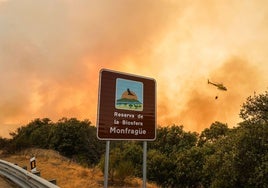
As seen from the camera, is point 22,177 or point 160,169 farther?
point 160,169

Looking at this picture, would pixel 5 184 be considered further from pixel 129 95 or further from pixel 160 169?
pixel 160 169

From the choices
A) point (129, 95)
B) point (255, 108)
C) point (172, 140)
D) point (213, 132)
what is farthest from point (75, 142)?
point (129, 95)

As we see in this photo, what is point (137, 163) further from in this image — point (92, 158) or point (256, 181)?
point (256, 181)

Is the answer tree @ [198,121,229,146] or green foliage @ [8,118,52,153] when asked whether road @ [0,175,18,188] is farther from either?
tree @ [198,121,229,146]

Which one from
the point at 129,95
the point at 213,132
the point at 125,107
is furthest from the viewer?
the point at 213,132

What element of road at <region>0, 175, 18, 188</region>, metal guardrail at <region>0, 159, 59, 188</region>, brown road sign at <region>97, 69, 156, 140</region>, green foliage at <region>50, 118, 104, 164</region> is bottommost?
road at <region>0, 175, 18, 188</region>

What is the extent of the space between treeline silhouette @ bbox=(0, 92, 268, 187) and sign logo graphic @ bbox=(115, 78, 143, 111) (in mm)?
9902

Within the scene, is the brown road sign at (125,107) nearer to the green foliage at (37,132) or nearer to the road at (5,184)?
the road at (5,184)

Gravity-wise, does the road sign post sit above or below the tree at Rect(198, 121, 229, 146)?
below

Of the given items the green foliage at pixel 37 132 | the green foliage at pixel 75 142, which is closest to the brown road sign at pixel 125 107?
the green foliage at pixel 37 132

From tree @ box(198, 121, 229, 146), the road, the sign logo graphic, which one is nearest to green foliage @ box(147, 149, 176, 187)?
tree @ box(198, 121, 229, 146)

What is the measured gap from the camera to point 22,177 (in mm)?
15156

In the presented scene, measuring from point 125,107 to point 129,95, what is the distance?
14.6 inches

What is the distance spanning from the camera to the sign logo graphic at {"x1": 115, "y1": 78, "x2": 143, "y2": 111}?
940 cm
